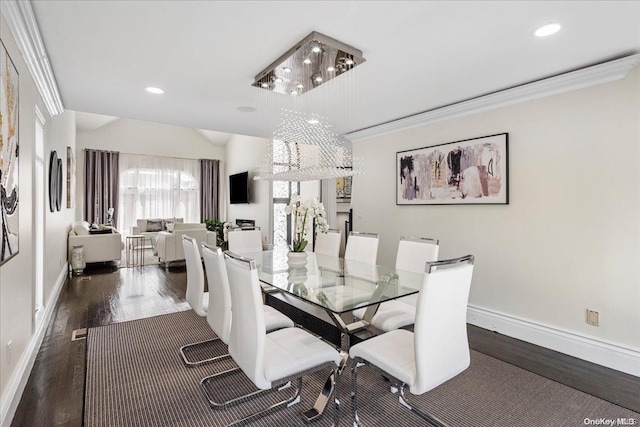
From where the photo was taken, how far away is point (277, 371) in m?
1.62

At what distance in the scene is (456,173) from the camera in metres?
3.66

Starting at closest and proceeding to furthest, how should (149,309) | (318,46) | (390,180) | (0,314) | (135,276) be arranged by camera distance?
(0,314) → (318,46) → (149,309) → (390,180) → (135,276)

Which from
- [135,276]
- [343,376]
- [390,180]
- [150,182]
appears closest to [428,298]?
[343,376]

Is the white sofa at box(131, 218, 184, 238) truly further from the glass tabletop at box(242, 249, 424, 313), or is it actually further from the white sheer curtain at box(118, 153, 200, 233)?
the glass tabletop at box(242, 249, 424, 313)

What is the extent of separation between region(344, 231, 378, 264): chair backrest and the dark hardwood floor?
4.06 feet

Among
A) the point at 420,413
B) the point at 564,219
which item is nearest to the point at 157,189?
the point at 420,413

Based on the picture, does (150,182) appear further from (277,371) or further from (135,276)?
(277,371)

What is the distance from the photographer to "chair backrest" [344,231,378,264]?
11.2 feet

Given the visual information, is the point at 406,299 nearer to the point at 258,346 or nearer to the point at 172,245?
the point at 258,346

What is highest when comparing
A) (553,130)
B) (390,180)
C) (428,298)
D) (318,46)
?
(318,46)

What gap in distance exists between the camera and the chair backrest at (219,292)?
201 cm

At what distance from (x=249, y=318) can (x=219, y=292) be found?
0.60 meters

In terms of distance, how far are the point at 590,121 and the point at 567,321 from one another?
5.66 feet

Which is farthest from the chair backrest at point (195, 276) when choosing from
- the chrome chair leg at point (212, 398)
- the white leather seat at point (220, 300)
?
the chrome chair leg at point (212, 398)
